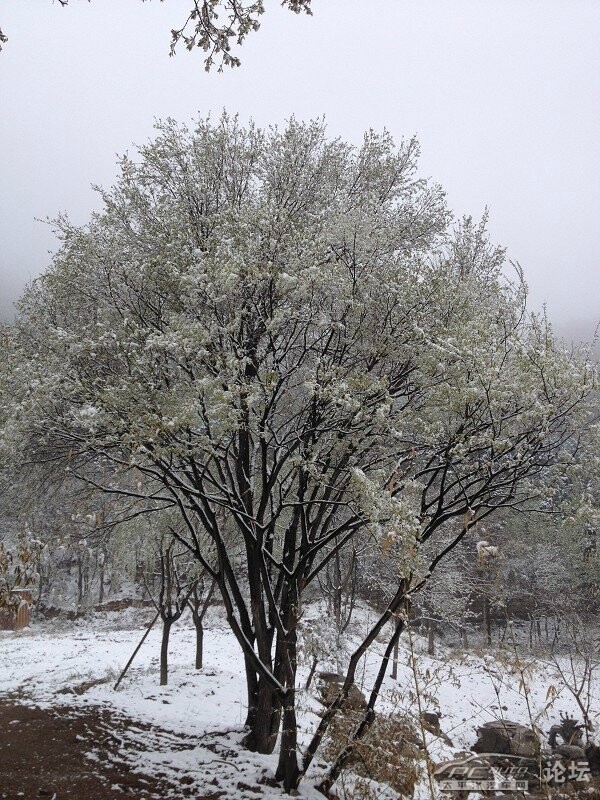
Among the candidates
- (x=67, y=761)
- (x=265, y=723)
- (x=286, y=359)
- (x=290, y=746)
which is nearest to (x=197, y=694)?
(x=265, y=723)

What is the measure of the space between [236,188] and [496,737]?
13.2 metres

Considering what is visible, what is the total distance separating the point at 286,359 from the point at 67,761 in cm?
629

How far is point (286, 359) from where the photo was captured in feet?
25.2

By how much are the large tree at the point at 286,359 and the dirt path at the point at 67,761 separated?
1.92 meters

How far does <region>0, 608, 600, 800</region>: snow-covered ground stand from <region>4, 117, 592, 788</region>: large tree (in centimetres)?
67

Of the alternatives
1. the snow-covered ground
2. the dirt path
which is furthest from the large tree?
the dirt path

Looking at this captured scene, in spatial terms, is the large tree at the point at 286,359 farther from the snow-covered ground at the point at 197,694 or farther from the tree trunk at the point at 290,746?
the snow-covered ground at the point at 197,694

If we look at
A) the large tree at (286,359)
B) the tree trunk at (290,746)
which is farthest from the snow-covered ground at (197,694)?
the large tree at (286,359)

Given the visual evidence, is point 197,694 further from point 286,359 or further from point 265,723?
point 286,359

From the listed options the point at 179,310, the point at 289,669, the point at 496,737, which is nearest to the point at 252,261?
the point at 179,310

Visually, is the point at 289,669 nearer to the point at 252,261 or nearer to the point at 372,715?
the point at 372,715

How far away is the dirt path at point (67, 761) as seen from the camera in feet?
20.1

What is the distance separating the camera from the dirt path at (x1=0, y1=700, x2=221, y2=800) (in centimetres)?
612

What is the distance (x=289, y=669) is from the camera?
690 centimetres
